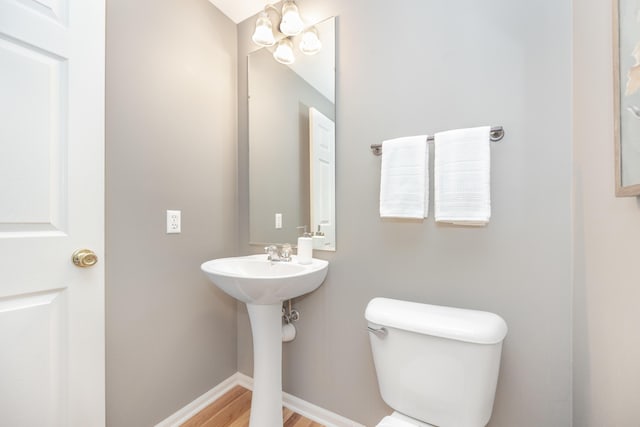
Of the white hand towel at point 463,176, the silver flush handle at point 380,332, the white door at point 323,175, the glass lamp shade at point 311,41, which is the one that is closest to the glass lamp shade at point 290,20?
the glass lamp shade at point 311,41

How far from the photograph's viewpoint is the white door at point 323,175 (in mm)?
1349

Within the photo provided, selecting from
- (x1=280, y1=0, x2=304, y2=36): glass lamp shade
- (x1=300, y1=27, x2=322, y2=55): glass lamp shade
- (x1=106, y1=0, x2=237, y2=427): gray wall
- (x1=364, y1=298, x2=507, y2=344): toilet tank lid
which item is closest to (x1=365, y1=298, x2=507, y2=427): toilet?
(x1=364, y1=298, x2=507, y2=344): toilet tank lid

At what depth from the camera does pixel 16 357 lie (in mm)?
866

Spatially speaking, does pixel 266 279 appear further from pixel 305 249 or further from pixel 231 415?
pixel 231 415

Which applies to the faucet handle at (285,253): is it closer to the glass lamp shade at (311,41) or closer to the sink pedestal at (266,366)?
the sink pedestal at (266,366)

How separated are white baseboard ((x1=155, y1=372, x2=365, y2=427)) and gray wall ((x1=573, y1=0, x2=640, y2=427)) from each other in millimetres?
950

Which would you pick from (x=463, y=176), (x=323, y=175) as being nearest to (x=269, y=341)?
(x=323, y=175)

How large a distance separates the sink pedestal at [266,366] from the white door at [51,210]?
0.59 m

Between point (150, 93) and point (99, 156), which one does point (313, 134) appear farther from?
point (99, 156)

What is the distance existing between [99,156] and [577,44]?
1.71 meters

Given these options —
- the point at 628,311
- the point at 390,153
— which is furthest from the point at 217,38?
the point at 628,311

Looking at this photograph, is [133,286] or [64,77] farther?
[133,286]

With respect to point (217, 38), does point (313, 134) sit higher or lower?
lower

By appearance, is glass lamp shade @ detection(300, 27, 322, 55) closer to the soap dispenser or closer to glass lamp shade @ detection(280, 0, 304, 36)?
glass lamp shade @ detection(280, 0, 304, 36)
